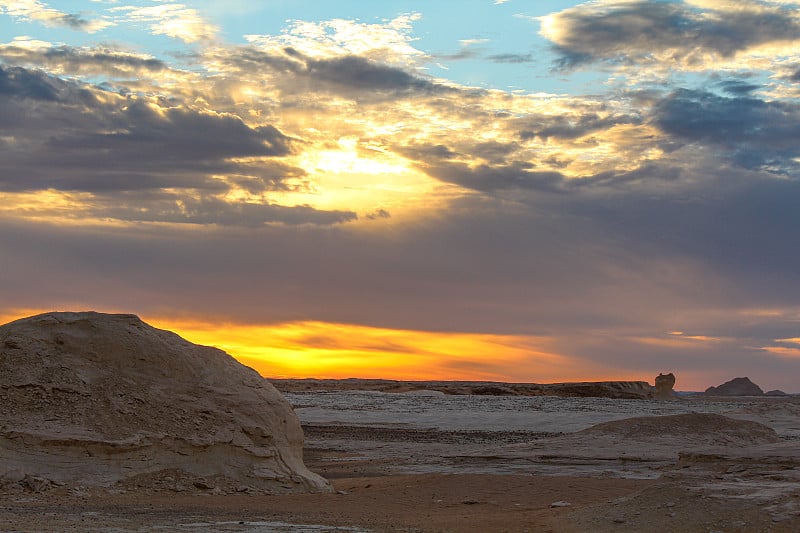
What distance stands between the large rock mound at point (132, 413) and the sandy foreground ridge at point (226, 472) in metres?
0.03

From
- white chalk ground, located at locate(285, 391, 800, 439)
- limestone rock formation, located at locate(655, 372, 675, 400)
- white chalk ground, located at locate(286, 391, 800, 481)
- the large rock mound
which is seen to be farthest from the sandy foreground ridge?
limestone rock formation, located at locate(655, 372, 675, 400)

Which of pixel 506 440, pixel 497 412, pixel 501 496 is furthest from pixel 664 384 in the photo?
pixel 501 496

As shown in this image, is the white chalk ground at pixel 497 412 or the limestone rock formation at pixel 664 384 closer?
the white chalk ground at pixel 497 412

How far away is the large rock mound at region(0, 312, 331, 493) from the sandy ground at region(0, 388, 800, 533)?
21.0 inches

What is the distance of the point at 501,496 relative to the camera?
797 inches

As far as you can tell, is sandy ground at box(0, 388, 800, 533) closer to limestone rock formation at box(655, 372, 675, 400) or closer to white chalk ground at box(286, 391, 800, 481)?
white chalk ground at box(286, 391, 800, 481)

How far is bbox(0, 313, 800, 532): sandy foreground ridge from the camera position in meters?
14.3

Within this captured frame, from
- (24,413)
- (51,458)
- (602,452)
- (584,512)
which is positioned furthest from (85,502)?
(602,452)

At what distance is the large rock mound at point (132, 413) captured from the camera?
59.7ft

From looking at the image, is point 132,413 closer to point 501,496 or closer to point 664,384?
point 501,496

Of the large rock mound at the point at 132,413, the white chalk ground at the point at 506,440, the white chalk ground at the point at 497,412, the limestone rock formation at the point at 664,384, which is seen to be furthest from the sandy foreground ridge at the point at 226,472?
the limestone rock formation at the point at 664,384

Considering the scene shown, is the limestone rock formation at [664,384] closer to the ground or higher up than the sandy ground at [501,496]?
higher up

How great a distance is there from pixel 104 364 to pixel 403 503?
22.0ft

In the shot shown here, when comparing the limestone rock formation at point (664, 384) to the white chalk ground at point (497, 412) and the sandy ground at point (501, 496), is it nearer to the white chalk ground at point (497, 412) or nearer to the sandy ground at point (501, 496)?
the white chalk ground at point (497, 412)
